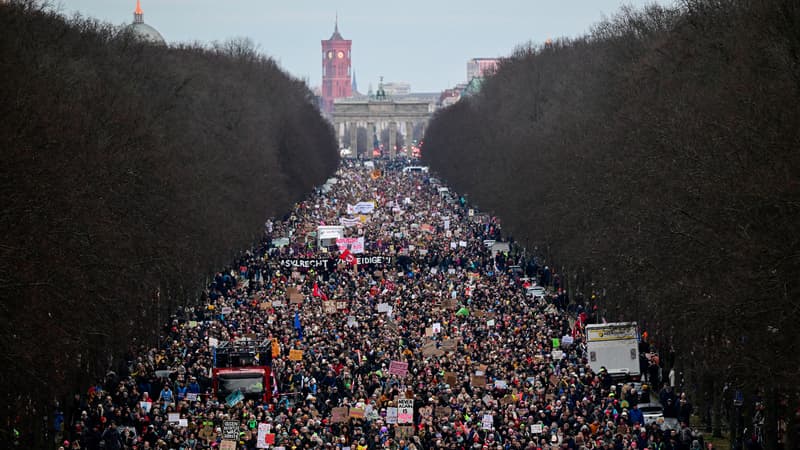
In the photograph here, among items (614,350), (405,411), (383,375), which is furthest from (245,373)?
(614,350)

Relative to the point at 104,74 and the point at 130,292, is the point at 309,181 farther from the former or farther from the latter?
the point at 130,292

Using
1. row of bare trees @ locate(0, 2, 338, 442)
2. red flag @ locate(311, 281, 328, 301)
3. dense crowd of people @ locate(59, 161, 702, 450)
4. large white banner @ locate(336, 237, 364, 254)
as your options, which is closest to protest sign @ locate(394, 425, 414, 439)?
dense crowd of people @ locate(59, 161, 702, 450)

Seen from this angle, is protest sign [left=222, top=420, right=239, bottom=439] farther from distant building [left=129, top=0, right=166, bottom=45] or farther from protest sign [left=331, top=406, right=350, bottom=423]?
distant building [left=129, top=0, right=166, bottom=45]

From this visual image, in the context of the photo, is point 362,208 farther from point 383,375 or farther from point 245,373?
point 245,373

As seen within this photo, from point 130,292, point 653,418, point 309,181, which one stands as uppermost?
point 309,181

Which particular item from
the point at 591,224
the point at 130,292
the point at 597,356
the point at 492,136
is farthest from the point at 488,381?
the point at 492,136
